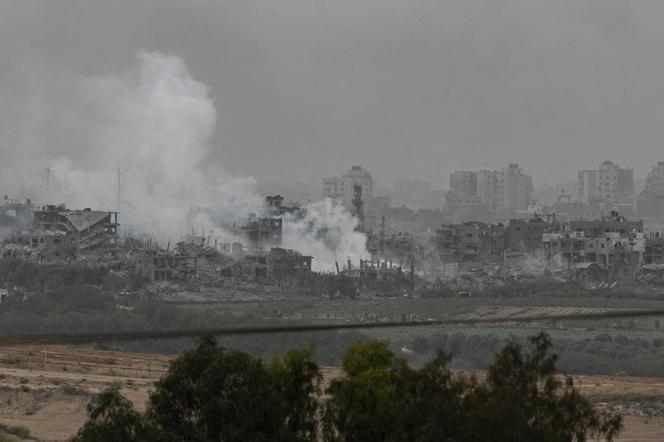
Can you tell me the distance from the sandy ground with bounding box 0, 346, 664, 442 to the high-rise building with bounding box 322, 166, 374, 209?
47.0m

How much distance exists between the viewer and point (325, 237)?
55.1 m

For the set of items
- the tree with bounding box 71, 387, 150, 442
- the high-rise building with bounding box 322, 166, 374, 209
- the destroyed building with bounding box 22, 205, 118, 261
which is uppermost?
the high-rise building with bounding box 322, 166, 374, 209

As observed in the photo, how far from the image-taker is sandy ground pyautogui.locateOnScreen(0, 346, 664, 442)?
20234mm

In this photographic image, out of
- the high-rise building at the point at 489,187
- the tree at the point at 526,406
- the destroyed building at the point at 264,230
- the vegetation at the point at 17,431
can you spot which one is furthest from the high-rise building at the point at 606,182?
the tree at the point at 526,406

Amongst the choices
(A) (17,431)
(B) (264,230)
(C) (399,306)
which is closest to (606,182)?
(B) (264,230)

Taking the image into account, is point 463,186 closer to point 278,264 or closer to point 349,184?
point 349,184

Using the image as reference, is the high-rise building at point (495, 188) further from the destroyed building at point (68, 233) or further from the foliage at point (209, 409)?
the foliage at point (209, 409)

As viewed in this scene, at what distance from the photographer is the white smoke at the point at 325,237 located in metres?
51.7

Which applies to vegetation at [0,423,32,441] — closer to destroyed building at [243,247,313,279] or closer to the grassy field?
the grassy field

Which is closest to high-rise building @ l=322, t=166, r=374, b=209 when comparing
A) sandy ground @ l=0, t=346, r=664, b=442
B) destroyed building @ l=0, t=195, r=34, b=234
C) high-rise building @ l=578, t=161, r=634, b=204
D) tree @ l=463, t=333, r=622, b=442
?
high-rise building @ l=578, t=161, r=634, b=204

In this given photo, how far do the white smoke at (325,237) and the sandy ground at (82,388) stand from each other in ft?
71.0

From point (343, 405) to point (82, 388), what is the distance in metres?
9.00

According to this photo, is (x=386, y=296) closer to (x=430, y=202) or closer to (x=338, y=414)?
(x=338, y=414)

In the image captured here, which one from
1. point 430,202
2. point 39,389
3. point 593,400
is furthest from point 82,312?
point 430,202
